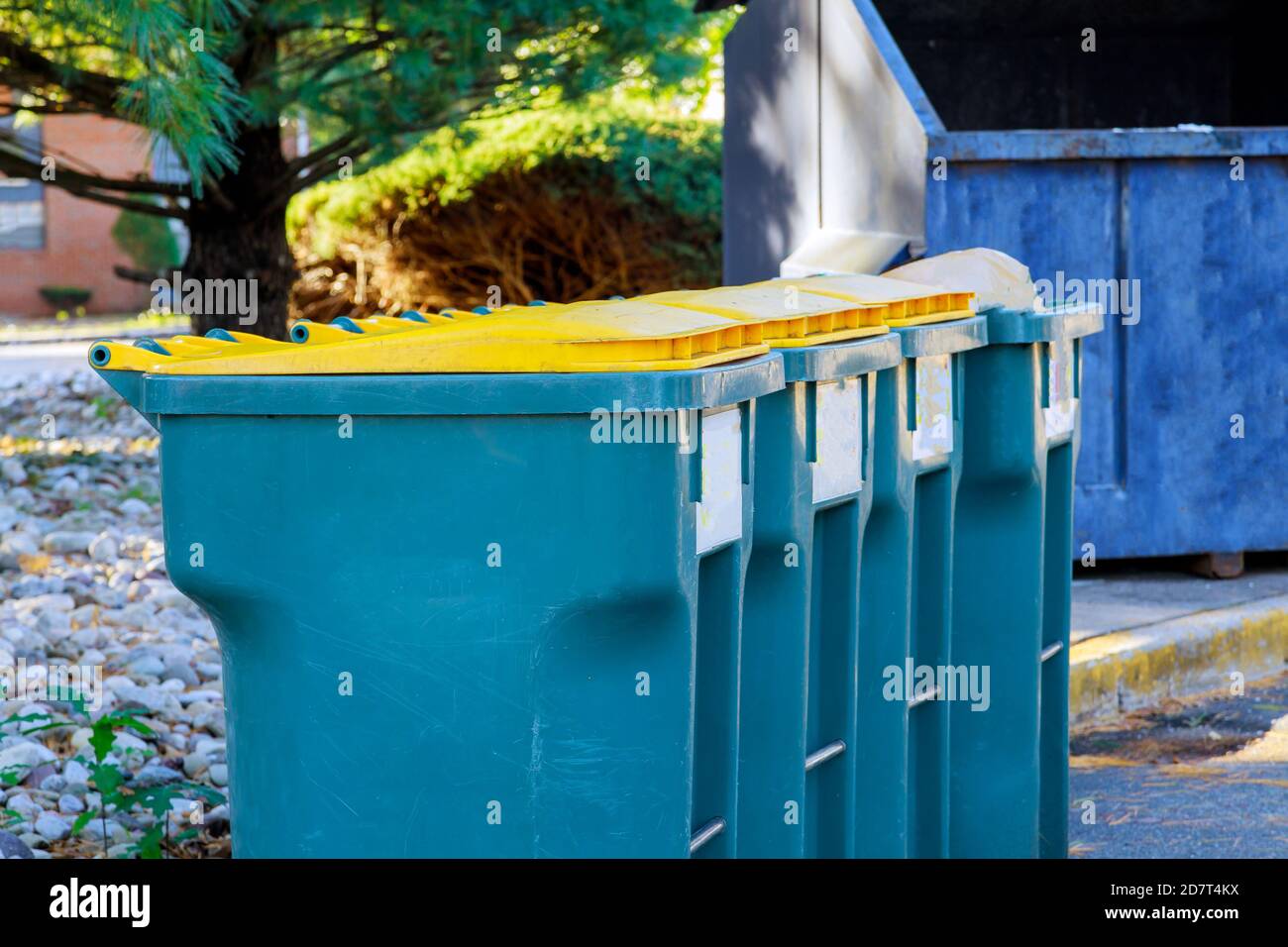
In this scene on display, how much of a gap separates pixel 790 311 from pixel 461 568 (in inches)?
35.4

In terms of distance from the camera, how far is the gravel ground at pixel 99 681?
4.12 m

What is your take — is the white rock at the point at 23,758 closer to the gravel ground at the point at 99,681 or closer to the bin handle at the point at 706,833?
the gravel ground at the point at 99,681

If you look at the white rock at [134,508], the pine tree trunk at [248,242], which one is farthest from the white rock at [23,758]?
the pine tree trunk at [248,242]

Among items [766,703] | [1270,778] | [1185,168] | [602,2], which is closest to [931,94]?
[602,2]

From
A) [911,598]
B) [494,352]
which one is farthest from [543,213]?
[494,352]

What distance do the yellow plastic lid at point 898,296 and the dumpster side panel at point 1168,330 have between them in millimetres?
2828

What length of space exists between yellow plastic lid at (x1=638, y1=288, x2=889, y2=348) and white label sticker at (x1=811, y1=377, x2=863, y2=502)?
10 centimetres

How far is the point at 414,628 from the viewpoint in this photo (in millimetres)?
2600

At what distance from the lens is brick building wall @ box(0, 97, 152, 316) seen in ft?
94.0

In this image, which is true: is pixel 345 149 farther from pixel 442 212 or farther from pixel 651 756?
pixel 651 756

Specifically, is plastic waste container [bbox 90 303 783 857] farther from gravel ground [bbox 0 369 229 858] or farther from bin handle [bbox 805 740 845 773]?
gravel ground [bbox 0 369 229 858]

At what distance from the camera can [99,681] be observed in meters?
5.24

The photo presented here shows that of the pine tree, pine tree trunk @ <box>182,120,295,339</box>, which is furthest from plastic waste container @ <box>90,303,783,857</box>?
pine tree trunk @ <box>182,120,295,339</box>

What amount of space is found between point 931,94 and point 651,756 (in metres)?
7.29
